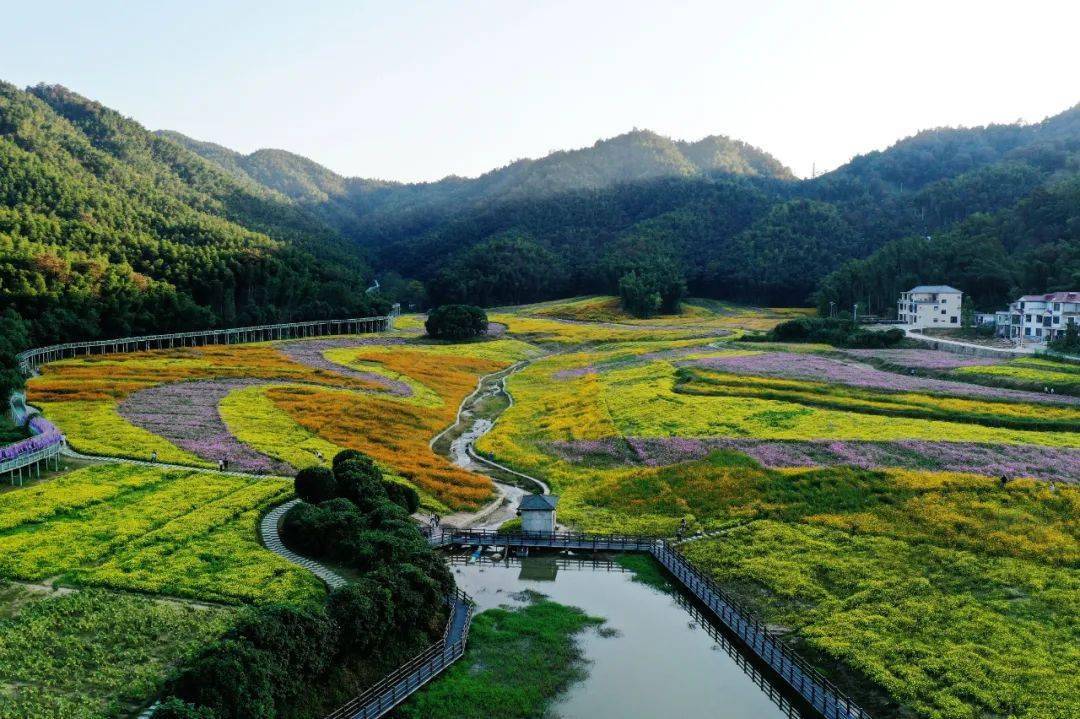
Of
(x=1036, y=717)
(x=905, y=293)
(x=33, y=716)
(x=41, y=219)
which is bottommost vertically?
(x=1036, y=717)

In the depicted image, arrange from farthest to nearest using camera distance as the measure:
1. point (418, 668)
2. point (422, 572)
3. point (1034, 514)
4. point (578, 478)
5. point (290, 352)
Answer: point (290, 352) → point (578, 478) → point (1034, 514) → point (422, 572) → point (418, 668)

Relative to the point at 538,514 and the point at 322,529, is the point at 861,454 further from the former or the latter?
the point at 322,529

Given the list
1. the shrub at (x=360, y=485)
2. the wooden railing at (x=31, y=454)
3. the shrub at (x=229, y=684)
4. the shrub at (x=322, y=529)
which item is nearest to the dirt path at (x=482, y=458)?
the shrub at (x=360, y=485)

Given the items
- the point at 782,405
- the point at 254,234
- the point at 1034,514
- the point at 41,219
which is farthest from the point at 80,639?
the point at 254,234

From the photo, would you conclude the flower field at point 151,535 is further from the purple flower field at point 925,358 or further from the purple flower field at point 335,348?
the purple flower field at point 925,358

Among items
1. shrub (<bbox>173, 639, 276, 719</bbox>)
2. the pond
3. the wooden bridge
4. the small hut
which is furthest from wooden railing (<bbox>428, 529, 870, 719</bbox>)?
the wooden bridge

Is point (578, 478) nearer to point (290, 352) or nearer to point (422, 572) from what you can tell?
point (422, 572)
